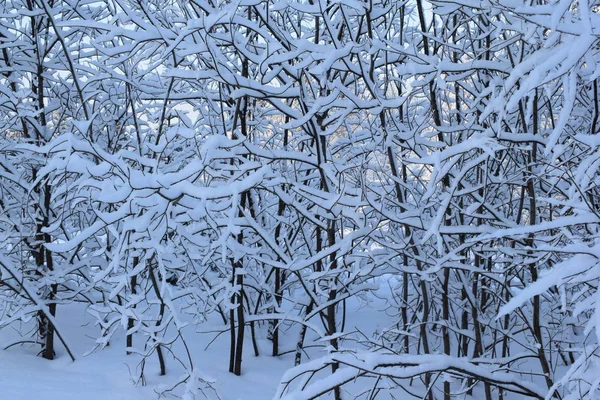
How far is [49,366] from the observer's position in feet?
15.5

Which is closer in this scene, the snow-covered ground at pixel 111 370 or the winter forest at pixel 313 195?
the winter forest at pixel 313 195

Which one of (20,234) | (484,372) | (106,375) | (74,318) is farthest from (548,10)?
(74,318)

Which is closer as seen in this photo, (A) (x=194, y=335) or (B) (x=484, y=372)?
(B) (x=484, y=372)

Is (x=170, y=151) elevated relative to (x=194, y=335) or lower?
elevated

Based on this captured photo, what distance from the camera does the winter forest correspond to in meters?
2.27

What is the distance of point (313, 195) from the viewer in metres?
3.54

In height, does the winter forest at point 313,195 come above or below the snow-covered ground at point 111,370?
above

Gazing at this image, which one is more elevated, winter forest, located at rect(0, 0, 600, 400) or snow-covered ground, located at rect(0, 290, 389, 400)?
winter forest, located at rect(0, 0, 600, 400)

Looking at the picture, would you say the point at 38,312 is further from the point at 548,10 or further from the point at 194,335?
the point at 548,10

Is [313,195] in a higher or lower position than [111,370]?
higher

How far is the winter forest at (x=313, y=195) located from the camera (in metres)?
2.27

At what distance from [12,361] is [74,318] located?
1.58 m

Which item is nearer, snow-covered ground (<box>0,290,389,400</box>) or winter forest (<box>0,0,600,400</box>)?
winter forest (<box>0,0,600,400</box>)

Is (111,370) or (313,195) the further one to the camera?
(111,370)
